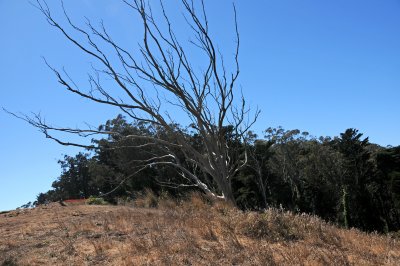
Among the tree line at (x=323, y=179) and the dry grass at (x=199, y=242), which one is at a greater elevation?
the tree line at (x=323, y=179)

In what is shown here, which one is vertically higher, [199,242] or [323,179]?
[323,179]

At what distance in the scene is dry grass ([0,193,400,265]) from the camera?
590cm

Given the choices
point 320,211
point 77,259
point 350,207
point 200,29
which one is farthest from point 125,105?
point 320,211

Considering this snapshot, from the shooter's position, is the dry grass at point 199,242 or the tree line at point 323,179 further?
the tree line at point 323,179

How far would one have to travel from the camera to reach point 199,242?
6.92 metres

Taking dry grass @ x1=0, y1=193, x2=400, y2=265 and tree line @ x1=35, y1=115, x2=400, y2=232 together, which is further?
tree line @ x1=35, y1=115, x2=400, y2=232

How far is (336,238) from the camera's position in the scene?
7.45 meters

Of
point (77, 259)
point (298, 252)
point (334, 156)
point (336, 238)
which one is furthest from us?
point (334, 156)

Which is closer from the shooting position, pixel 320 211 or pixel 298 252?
pixel 298 252

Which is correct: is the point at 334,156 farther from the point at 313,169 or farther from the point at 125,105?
the point at 125,105

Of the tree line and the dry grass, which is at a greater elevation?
the tree line

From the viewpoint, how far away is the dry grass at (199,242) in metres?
5.90

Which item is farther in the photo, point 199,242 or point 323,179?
point 323,179

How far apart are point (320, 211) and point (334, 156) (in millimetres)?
6835
